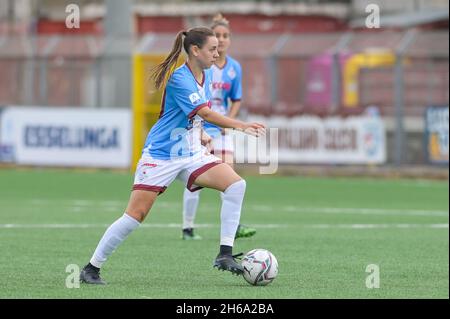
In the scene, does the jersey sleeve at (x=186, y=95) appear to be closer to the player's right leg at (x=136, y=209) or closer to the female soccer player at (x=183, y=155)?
the female soccer player at (x=183, y=155)

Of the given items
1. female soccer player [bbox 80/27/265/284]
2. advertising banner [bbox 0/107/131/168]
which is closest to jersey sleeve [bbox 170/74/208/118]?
female soccer player [bbox 80/27/265/284]

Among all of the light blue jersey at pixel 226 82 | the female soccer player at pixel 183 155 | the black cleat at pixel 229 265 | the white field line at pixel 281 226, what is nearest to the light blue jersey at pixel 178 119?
the female soccer player at pixel 183 155

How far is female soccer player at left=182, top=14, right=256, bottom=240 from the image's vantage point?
1534cm

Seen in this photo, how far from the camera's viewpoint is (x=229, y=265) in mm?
11180

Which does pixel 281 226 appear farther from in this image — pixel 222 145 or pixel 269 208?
pixel 269 208

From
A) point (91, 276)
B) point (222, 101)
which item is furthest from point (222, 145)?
point (91, 276)

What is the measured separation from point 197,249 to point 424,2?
32563mm

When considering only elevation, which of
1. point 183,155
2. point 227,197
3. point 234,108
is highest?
point 234,108

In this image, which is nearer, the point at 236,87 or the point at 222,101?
the point at 236,87

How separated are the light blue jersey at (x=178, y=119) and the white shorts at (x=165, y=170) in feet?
0.18

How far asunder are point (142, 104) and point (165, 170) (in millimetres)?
→ 19573

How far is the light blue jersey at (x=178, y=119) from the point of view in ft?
36.5
